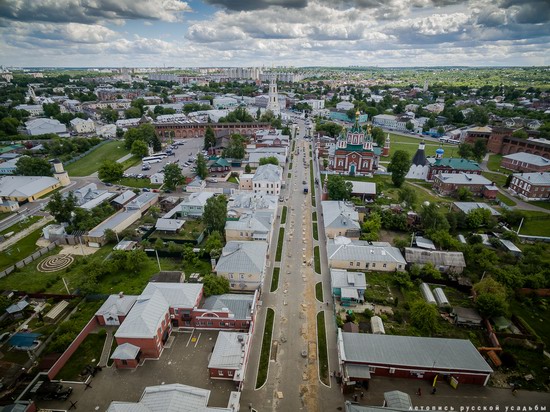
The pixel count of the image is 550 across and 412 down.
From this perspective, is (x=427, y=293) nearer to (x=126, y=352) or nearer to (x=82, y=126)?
(x=126, y=352)

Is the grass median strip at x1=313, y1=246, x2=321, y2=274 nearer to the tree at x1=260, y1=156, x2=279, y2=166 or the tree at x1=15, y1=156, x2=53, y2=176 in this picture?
the tree at x1=260, y1=156, x2=279, y2=166

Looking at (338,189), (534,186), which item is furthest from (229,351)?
(534,186)

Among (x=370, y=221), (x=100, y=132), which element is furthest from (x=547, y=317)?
(x=100, y=132)

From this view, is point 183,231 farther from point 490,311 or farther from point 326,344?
point 490,311

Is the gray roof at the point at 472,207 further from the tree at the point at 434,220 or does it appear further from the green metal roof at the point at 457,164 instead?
the green metal roof at the point at 457,164

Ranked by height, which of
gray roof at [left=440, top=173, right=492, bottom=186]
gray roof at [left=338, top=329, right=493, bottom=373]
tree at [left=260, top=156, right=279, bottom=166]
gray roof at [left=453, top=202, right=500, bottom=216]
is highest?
tree at [left=260, top=156, right=279, bottom=166]

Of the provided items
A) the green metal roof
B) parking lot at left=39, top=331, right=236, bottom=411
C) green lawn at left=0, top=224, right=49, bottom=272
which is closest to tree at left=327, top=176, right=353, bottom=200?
the green metal roof

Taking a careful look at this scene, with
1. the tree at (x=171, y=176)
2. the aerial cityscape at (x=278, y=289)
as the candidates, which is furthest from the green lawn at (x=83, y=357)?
the tree at (x=171, y=176)
